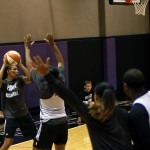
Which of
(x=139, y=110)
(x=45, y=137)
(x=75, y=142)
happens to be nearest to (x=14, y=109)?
(x=45, y=137)

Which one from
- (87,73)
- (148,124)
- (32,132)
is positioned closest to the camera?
(148,124)

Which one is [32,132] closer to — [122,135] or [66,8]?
[122,135]

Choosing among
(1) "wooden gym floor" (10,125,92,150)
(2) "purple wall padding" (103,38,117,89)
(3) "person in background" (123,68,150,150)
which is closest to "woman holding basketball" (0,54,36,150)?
(1) "wooden gym floor" (10,125,92,150)

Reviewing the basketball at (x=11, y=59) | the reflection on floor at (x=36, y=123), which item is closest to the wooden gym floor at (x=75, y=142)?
the reflection on floor at (x=36, y=123)

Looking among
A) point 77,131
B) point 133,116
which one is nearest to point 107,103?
point 133,116

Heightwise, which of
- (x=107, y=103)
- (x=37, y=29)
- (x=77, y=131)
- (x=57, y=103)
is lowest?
(x=77, y=131)

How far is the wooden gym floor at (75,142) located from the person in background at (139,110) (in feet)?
13.9

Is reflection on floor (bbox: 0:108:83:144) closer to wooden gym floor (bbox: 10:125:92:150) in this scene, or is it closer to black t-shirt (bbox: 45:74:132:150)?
wooden gym floor (bbox: 10:125:92:150)

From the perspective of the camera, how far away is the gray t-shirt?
18.3ft

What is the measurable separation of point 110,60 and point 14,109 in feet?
19.7

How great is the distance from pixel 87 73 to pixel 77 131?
2492mm

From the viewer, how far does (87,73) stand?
10.4 meters

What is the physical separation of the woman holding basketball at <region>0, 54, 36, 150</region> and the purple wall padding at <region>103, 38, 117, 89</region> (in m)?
5.61

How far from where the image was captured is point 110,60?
1116cm
